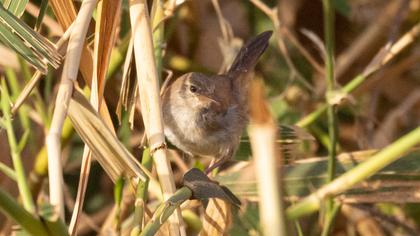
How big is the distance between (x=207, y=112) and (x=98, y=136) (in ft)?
3.44

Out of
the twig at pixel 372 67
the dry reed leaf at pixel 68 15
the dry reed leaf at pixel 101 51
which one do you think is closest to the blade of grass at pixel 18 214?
the dry reed leaf at pixel 101 51

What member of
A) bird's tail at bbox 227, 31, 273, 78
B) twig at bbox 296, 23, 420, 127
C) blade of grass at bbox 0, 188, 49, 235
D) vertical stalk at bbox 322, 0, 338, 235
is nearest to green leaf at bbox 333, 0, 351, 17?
twig at bbox 296, 23, 420, 127

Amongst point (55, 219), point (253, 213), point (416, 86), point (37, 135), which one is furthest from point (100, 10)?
point (416, 86)

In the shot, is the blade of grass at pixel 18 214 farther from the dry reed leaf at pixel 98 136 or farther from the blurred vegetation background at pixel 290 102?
the blurred vegetation background at pixel 290 102

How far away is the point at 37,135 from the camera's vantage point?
2674 millimetres

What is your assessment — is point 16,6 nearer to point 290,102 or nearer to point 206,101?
point 206,101

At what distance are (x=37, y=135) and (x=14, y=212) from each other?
66.5 inches

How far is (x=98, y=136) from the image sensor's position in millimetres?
1356

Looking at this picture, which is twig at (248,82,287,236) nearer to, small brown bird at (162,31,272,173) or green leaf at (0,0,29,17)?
green leaf at (0,0,29,17)

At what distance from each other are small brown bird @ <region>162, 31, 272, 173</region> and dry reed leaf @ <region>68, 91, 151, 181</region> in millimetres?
847

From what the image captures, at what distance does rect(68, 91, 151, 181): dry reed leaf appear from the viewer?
1.34 metres

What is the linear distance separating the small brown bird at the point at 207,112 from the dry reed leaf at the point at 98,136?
2.78 ft

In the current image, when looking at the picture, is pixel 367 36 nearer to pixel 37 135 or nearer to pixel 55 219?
pixel 37 135

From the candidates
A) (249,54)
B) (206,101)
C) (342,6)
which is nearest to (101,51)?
(206,101)
